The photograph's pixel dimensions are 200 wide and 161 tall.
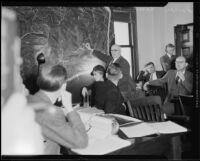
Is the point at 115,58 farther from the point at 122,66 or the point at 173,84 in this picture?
the point at 173,84

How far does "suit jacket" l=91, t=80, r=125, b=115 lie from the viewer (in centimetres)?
185

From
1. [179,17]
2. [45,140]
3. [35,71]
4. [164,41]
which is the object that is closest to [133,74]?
[164,41]

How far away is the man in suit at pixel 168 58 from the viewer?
1812 millimetres

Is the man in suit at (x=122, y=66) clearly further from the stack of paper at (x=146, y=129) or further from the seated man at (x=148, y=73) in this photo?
the stack of paper at (x=146, y=129)

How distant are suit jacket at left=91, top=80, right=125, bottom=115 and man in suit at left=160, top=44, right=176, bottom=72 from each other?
413mm

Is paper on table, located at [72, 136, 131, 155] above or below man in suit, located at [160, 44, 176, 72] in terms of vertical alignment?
below

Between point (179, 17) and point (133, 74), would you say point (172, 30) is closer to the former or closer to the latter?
point (179, 17)

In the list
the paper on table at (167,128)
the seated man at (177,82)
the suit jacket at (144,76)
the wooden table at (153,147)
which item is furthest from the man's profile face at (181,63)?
the wooden table at (153,147)

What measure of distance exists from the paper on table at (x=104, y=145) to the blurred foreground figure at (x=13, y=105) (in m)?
0.36

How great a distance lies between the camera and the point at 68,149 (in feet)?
4.06

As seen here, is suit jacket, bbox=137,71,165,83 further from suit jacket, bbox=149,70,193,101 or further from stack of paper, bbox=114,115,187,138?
stack of paper, bbox=114,115,187,138

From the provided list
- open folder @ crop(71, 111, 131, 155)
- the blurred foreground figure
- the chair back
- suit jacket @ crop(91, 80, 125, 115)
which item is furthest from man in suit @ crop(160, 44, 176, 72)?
the blurred foreground figure

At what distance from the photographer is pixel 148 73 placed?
6.15 ft

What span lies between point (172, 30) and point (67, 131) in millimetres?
1167
